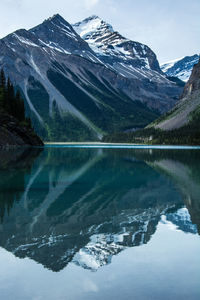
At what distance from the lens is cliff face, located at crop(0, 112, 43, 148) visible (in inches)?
4605

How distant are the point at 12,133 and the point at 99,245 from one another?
11260 centimetres

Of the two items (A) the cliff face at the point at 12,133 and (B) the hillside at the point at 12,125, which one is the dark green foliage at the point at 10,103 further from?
(A) the cliff face at the point at 12,133

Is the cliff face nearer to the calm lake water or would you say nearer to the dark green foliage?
the dark green foliage

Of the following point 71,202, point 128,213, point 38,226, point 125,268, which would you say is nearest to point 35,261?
point 125,268

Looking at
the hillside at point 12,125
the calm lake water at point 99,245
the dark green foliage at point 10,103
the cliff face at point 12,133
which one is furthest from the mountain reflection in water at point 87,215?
the dark green foliage at point 10,103

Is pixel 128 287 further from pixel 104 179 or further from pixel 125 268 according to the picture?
pixel 104 179

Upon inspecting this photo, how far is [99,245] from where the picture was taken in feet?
54.7

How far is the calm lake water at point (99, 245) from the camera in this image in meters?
12.1

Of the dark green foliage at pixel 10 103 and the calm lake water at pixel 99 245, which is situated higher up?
the dark green foliage at pixel 10 103

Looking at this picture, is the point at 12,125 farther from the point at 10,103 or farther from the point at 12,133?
the point at 10,103

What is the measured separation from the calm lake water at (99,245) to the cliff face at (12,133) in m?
87.4

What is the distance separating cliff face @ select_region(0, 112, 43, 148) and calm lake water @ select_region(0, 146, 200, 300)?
8743 centimetres

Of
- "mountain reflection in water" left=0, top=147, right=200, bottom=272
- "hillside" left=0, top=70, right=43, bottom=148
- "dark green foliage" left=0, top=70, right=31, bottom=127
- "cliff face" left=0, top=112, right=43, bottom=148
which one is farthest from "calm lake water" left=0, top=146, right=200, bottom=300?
"dark green foliage" left=0, top=70, right=31, bottom=127

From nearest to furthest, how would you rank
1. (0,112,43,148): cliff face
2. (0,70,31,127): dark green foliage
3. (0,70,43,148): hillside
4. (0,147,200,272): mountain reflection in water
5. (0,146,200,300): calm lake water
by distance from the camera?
(0,146,200,300): calm lake water
(0,147,200,272): mountain reflection in water
(0,112,43,148): cliff face
(0,70,43,148): hillside
(0,70,31,127): dark green foliage
